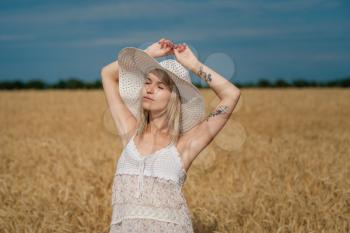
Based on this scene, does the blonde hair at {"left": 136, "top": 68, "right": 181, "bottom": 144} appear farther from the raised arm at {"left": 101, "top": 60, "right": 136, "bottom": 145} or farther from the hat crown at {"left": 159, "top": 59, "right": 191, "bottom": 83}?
the raised arm at {"left": 101, "top": 60, "right": 136, "bottom": 145}

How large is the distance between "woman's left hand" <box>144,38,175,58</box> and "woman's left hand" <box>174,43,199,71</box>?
51 millimetres

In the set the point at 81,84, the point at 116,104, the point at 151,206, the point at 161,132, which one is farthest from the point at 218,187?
the point at 81,84

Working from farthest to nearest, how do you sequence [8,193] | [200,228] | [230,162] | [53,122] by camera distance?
[53,122] < [230,162] < [8,193] < [200,228]

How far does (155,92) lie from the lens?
9.71 feet

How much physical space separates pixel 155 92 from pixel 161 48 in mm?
252

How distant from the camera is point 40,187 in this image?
19.0 ft

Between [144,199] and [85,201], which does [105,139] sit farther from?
[144,199]

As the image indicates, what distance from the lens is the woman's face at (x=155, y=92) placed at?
2959 millimetres

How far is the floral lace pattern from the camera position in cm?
288

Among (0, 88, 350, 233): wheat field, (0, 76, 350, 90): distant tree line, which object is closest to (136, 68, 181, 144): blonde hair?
(0, 88, 350, 233): wheat field

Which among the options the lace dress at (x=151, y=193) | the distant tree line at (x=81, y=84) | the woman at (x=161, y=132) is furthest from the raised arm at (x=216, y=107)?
the distant tree line at (x=81, y=84)

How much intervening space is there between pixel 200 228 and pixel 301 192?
1765 mm

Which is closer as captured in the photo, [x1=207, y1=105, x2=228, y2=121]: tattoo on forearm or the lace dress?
the lace dress

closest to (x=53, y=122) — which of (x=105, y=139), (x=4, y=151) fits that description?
(x=105, y=139)
